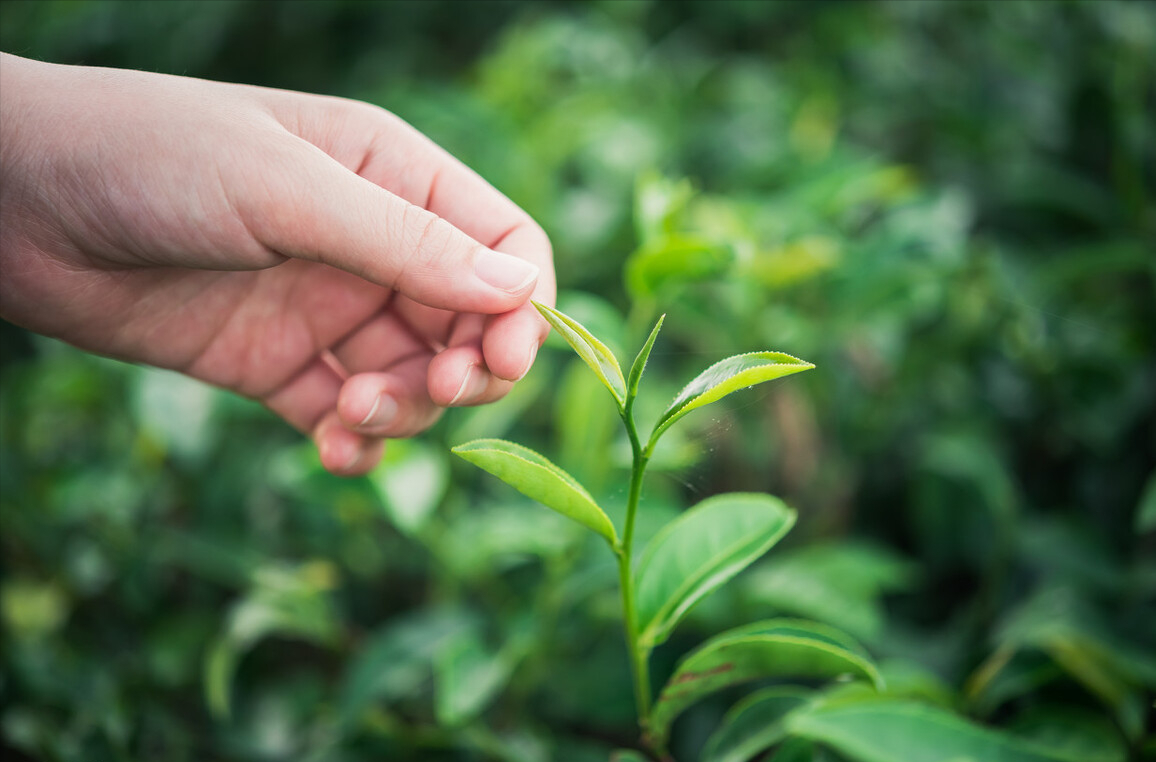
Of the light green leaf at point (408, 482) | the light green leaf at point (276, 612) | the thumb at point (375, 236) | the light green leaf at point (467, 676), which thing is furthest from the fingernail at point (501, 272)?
the light green leaf at point (276, 612)

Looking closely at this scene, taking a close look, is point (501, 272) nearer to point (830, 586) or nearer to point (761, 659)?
point (761, 659)

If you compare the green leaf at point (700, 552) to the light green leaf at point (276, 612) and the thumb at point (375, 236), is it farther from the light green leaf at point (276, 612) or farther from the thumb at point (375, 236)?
the light green leaf at point (276, 612)

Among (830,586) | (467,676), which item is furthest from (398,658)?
(830,586)

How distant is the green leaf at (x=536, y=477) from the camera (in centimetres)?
50

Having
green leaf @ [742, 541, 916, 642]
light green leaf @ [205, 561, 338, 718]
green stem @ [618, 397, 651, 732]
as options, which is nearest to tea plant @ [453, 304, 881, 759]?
green stem @ [618, 397, 651, 732]

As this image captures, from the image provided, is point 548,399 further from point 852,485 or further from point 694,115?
point 694,115

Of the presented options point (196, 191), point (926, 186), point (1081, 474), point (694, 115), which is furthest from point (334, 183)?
point (926, 186)

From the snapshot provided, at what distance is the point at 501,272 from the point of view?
1.88 feet

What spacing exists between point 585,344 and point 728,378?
0.09m

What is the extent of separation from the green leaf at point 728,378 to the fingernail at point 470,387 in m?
0.18

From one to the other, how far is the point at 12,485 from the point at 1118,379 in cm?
157

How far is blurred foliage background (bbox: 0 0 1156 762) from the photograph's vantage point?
35.3 inches

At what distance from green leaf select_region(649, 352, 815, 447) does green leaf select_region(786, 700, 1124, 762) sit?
239 millimetres

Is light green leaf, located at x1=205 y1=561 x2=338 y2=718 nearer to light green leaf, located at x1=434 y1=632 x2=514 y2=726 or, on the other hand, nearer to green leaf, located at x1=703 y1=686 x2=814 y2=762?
light green leaf, located at x1=434 y1=632 x2=514 y2=726
